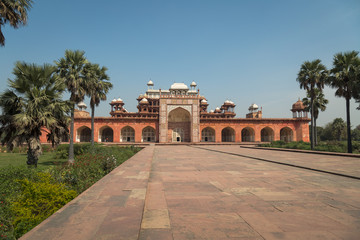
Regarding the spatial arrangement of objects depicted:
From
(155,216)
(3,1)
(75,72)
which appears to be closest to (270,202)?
(155,216)

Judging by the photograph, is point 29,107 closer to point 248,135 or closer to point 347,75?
point 347,75

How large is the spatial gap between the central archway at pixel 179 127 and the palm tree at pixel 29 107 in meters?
29.5

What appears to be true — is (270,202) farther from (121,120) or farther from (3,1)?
(121,120)

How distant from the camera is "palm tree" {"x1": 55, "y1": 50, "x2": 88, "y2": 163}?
13781 millimetres

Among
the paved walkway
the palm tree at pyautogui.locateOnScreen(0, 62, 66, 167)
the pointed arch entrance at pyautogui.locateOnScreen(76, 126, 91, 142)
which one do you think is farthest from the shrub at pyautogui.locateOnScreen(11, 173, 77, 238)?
the pointed arch entrance at pyautogui.locateOnScreen(76, 126, 91, 142)

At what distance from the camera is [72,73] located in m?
14.0

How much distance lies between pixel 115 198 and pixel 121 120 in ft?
113

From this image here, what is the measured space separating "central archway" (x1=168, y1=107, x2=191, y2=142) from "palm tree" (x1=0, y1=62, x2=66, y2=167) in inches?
1160

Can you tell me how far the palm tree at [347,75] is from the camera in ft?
54.0

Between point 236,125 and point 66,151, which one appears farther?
point 236,125

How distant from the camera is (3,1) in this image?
688 cm

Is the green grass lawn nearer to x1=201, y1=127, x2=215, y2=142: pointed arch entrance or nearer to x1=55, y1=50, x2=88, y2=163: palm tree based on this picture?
x1=55, y1=50, x2=88, y2=163: palm tree

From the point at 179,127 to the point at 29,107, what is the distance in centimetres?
→ 3100

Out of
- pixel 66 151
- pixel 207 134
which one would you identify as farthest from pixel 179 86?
pixel 66 151
